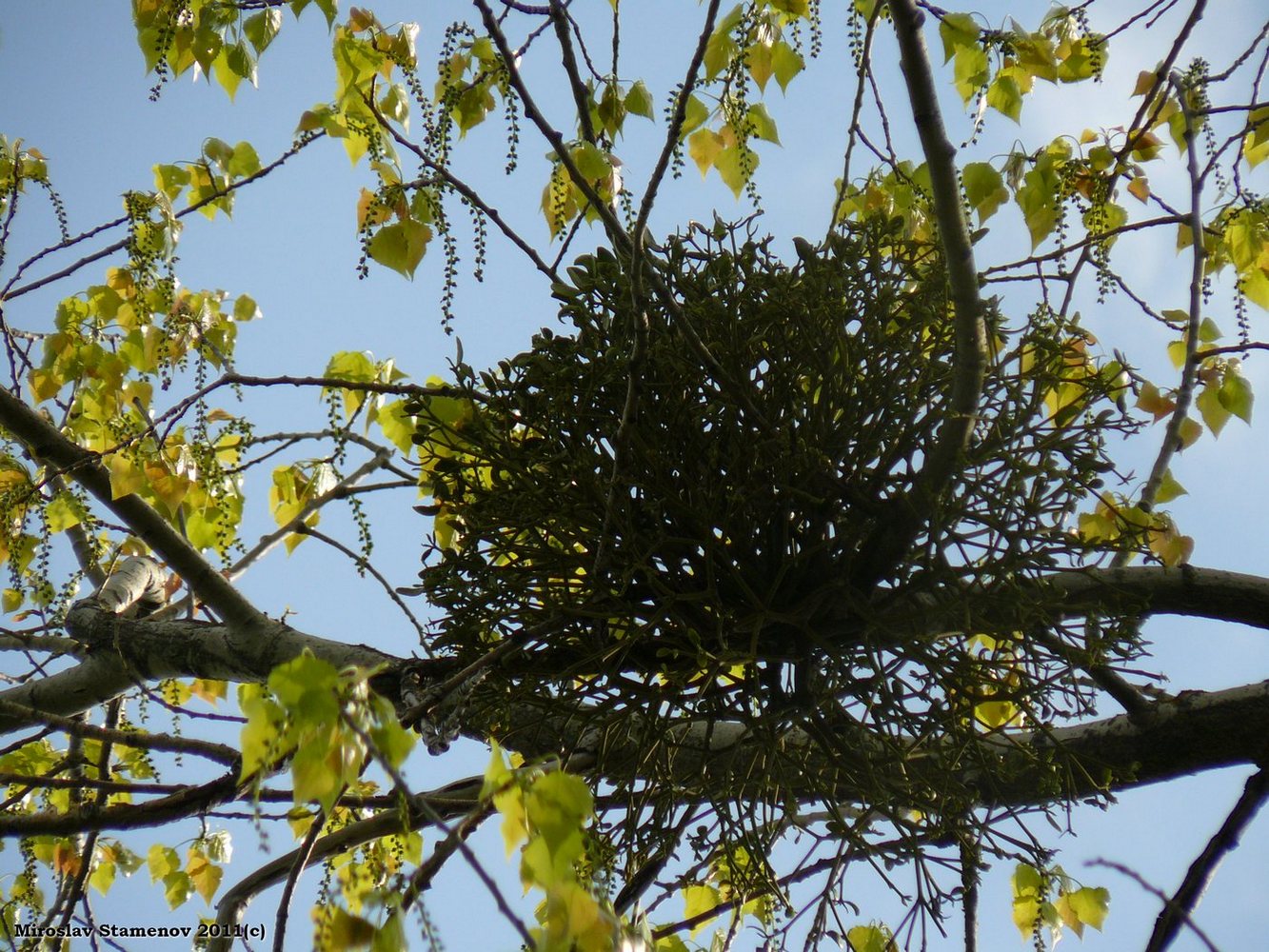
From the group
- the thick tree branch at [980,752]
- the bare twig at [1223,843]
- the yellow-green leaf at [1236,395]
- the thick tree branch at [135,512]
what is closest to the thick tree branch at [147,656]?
the thick tree branch at [135,512]

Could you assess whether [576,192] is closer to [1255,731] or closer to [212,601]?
[212,601]

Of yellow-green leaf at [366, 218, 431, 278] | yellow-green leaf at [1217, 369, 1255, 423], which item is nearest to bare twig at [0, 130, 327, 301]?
yellow-green leaf at [366, 218, 431, 278]

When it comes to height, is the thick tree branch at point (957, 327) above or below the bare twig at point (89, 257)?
below

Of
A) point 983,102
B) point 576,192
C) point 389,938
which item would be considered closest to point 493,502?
point 389,938

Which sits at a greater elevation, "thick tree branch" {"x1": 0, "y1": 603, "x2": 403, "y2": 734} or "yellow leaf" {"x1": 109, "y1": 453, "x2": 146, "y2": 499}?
"yellow leaf" {"x1": 109, "y1": 453, "x2": 146, "y2": 499}

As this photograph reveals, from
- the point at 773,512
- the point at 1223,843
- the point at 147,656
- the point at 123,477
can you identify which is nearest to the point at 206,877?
the point at 147,656

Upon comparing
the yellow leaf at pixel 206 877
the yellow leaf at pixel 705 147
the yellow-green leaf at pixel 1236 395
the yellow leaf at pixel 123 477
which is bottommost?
the yellow leaf at pixel 206 877

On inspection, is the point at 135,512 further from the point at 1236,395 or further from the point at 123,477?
the point at 1236,395

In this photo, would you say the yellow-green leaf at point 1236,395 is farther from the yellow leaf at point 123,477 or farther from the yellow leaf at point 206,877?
the yellow leaf at point 206,877

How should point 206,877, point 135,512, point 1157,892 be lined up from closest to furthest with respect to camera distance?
point 1157,892
point 135,512
point 206,877

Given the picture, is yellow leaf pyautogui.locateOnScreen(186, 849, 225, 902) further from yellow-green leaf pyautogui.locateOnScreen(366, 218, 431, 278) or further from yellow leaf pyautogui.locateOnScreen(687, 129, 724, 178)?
yellow leaf pyautogui.locateOnScreen(687, 129, 724, 178)

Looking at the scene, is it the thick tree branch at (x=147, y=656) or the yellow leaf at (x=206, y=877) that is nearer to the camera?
the thick tree branch at (x=147, y=656)

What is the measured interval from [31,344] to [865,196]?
1983 mm

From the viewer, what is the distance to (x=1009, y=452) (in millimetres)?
1008
